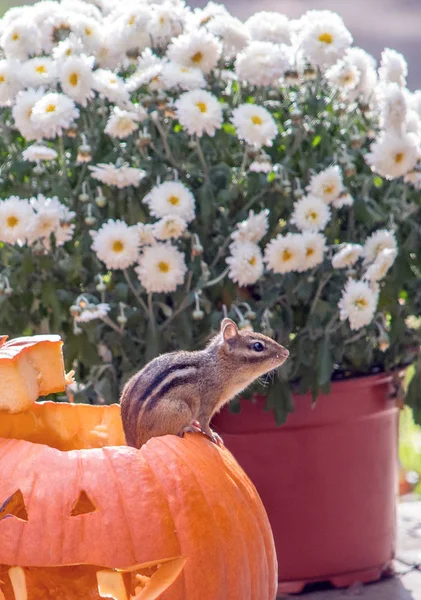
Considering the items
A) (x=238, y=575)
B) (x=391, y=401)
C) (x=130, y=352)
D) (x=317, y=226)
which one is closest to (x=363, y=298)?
(x=317, y=226)

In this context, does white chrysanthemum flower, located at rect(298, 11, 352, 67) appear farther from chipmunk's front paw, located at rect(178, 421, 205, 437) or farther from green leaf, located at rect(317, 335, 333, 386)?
chipmunk's front paw, located at rect(178, 421, 205, 437)

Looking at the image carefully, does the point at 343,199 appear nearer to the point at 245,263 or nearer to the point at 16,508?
the point at 245,263

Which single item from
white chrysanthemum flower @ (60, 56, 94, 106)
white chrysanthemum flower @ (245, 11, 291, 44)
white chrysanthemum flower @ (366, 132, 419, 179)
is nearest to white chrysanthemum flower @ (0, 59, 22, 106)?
white chrysanthemum flower @ (60, 56, 94, 106)

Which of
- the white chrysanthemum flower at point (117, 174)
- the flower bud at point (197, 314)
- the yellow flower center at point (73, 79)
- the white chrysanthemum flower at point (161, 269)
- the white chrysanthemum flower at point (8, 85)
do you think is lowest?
the flower bud at point (197, 314)

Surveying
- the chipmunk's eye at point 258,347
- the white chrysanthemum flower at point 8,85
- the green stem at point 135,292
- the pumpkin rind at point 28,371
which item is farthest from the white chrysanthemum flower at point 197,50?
the pumpkin rind at point 28,371

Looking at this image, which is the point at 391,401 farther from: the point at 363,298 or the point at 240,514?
the point at 240,514

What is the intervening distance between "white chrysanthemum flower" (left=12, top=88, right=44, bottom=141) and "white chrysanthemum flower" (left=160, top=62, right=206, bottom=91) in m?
0.40

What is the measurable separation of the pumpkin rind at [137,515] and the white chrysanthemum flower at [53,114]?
→ 1.28m

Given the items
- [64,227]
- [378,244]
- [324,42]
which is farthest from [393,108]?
[64,227]

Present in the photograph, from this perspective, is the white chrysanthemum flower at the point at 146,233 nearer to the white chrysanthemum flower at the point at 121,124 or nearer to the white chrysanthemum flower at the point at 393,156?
the white chrysanthemum flower at the point at 121,124

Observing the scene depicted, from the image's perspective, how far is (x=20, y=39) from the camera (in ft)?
11.3

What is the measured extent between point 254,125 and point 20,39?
37.4 inches

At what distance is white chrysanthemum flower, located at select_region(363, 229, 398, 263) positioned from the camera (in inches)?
124

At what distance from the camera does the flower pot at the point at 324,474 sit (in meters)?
3.13
